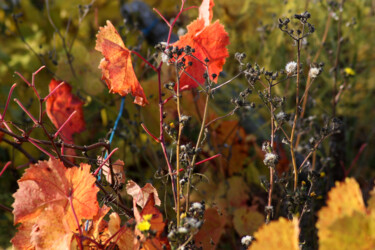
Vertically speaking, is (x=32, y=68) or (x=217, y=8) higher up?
(x=217, y=8)

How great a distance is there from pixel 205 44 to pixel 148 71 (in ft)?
1.83

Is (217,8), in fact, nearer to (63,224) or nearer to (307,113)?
(307,113)

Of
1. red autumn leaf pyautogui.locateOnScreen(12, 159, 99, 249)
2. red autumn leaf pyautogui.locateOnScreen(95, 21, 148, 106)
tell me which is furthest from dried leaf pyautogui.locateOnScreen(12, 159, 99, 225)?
red autumn leaf pyautogui.locateOnScreen(95, 21, 148, 106)

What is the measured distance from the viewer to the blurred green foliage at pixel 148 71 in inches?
34.7

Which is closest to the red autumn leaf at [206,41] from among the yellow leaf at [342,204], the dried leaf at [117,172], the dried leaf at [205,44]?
the dried leaf at [205,44]

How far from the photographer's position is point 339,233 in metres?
0.29

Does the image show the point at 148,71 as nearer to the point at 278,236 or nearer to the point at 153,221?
the point at 153,221

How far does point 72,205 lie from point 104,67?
17 centimetres

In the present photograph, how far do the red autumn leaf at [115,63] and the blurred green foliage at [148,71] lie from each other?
0.79 feet

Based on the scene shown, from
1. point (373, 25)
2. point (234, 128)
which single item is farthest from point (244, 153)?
point (373, 25)

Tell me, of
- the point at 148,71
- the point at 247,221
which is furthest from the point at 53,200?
the point at 148,71

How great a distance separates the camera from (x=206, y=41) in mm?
525

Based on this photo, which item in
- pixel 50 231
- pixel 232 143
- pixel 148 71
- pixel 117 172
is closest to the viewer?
pixel 50 231

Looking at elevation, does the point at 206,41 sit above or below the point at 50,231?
above
